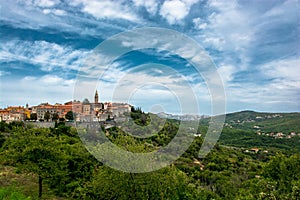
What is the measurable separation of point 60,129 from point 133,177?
31134mm

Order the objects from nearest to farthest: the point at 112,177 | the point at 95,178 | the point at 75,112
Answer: the point at 112,177 < the point at 95,178 < the point at 75,112

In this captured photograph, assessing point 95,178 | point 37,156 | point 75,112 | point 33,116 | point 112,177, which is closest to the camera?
point 112,177

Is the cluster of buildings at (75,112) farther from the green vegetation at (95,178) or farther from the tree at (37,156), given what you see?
the tree at (37,156)

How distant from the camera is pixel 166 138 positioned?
121ft

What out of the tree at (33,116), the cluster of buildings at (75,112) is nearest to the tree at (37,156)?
the cluster of buildings at (75,112)

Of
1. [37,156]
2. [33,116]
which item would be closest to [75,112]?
[33,116]

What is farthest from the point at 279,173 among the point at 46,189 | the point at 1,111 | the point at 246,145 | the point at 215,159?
the point at 1,111

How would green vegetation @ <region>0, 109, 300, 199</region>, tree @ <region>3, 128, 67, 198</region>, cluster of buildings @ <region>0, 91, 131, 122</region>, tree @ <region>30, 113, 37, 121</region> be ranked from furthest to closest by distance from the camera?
tree @ <region>30, 113, 37, 121</region>
cluster of buildings @ <region>0, 91, 131, 122</region>
tree @ <region>3, 128, 67, 198</region>
green vegetation @ <region>0, 109, 300, 199</region>

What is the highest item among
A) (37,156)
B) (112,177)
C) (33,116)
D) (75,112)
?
(75,112)

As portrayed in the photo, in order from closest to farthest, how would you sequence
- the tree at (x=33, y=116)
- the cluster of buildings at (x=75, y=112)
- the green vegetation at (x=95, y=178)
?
1. the green vegetation at (x=95, y=178)
2. the cluster of buildings at (x=75, y=112)
3. the tree at (x=33, y=116)

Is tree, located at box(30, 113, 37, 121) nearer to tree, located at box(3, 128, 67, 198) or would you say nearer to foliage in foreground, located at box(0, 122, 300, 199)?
foliage in foreground, located at box(0, 122, 300, 199)

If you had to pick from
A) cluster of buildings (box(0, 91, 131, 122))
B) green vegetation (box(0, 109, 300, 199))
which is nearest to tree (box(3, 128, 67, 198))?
green vegetation (box(0, 109, 300, 199))

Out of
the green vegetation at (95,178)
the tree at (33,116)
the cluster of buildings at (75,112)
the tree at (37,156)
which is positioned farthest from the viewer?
the tree at (33,116)

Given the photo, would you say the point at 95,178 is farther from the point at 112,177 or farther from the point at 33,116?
the point at 33,116
